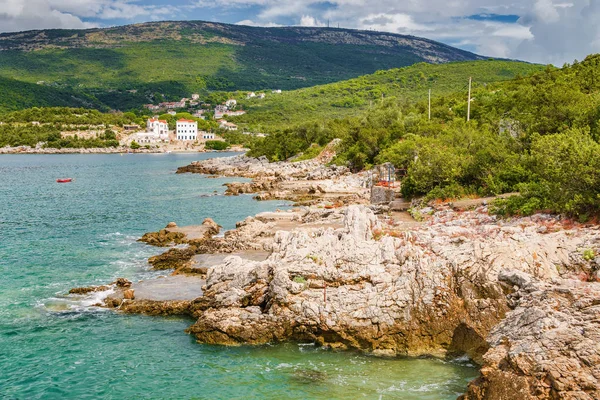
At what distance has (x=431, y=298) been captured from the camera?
53.9 feet

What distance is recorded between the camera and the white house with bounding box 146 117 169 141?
192 metres

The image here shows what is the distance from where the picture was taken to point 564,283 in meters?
14.0

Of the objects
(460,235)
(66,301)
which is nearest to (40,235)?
(66,301)

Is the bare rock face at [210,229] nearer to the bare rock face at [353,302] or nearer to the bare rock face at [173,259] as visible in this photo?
the bare rock face at [173,259]

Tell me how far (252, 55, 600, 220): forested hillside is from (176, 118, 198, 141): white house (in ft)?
432

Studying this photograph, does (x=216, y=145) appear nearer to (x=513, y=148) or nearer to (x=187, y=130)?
(x=187, y=130)

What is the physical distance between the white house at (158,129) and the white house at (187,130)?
15.3 feet

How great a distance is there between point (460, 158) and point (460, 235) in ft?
59.6

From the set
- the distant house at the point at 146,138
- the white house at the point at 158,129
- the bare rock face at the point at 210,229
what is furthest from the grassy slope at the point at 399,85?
the bare rock face at the point at 210,229

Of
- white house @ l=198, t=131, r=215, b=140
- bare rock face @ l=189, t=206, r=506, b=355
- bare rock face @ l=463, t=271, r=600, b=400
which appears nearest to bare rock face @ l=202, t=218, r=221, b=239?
bare rock face @ l=189, t=206, r=506, b=355

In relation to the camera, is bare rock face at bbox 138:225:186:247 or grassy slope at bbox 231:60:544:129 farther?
grassy slope at bbox 231:60:544:129

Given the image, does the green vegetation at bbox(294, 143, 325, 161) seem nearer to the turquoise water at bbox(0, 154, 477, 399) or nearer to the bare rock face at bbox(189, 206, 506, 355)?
the turquoise water at bbox(0, 154, 477, 399)

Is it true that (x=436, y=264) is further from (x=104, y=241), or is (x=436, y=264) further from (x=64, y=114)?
(x=64, y=114)

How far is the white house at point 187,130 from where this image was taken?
19675 cm
